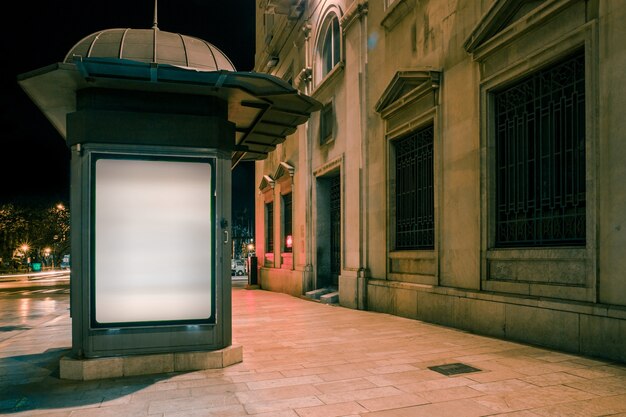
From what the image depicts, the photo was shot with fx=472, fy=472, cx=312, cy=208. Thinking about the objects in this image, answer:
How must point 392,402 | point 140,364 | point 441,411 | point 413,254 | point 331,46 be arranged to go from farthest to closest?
point 331,46, point 413,254, point 140,364, point 392,402, point 441,411

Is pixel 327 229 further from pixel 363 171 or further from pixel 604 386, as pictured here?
pixel 604 386

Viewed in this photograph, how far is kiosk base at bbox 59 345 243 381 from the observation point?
5750mm

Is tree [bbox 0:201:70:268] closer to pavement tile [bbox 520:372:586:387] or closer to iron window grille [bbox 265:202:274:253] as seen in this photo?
iron window grille [bbox 265:202:274:253]

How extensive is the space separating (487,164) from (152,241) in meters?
6.05

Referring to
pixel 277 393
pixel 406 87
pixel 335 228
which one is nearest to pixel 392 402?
pixel 277 393

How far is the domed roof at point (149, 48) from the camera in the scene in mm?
6551

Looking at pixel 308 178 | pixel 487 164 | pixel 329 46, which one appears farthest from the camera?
pixel 308 178

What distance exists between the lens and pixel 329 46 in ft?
58.2

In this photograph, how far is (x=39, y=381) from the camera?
5828 millimetres

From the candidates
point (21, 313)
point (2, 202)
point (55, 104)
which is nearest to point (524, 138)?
point (55, 104)

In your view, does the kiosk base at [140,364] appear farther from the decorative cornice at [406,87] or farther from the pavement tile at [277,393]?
the decorative cornice at [406,87]

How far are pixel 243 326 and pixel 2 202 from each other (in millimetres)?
51095

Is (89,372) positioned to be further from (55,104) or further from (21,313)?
(21,313)

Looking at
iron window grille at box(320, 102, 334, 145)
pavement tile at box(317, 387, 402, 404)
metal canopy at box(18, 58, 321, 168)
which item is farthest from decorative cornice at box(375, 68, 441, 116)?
pavement tile at box(317, 387, 402, 404)
